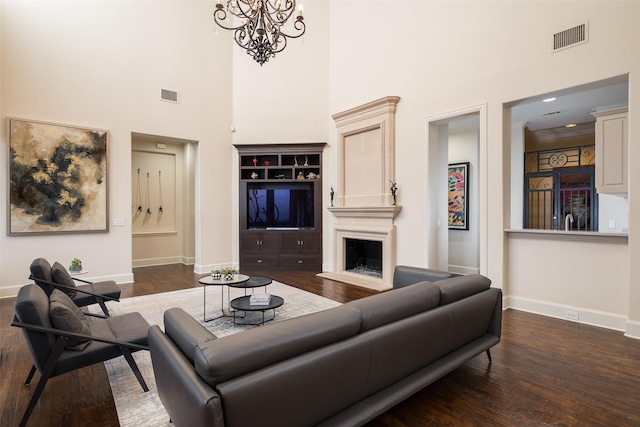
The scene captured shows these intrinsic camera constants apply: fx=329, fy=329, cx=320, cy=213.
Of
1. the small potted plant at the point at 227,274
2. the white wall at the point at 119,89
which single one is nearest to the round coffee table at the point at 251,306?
the small potted plant at the point at 227,274

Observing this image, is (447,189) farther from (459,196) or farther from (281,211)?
(281,211)

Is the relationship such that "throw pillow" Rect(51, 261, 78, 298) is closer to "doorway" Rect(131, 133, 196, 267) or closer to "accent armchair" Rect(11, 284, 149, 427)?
"accent armchair" Rect(11, 284, 149, 427)

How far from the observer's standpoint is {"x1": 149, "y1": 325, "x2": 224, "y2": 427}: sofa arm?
1.25 metres

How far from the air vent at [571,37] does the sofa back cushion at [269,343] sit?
4232mm

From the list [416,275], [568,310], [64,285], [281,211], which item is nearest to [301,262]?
[281,211]

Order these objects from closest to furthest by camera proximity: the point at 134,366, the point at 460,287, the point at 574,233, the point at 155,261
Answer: the point at 134,366 < the point at 460,287 < the point at 574,233 < the point at 155,261

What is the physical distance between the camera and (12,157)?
490 cm

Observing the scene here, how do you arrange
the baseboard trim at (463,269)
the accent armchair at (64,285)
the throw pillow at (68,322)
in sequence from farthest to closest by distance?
the baseboard trim at (463,269) → the accent armchair at (64,285) → the throw pillow at (68,322)

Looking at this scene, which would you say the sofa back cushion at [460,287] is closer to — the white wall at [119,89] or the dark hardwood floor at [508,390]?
the dark hardwood floor at [508,390]

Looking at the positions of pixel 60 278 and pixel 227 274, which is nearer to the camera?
pixel 60 278

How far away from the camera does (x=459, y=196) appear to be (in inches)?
282

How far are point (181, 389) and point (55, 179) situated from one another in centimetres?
537

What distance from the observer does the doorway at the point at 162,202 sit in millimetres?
7590

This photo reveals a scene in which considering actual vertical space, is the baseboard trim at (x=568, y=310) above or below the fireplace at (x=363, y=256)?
below
